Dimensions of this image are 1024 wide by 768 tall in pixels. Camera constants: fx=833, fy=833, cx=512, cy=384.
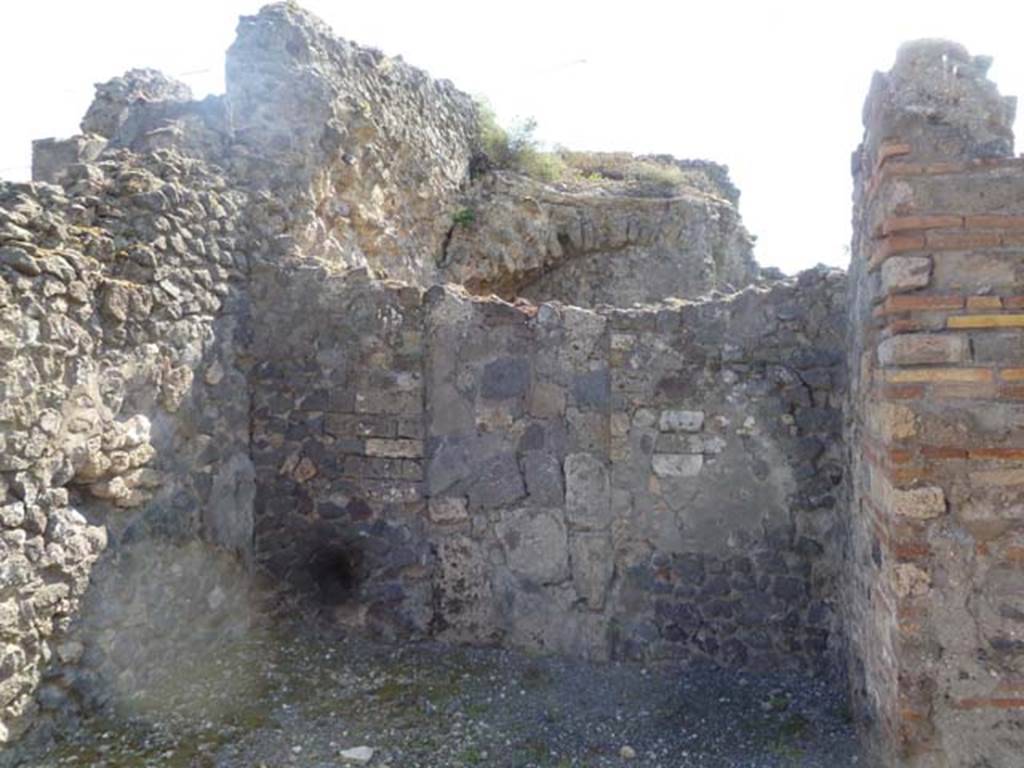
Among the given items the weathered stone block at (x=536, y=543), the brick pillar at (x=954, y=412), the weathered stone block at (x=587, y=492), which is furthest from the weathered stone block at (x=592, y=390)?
the brick pillar at (x=954, y=412)

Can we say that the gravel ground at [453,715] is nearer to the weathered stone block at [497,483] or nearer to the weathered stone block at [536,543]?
the weathered stone block at [536,543]

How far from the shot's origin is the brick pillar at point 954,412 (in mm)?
2738

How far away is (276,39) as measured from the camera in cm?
573

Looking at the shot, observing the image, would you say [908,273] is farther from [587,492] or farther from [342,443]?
[342,443]

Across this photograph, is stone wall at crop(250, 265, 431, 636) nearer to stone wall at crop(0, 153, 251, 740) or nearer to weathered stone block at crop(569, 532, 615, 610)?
stone wall at crop(0, 153, 251, 740)

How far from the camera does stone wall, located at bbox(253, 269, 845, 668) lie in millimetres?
4258

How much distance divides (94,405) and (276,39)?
322cm

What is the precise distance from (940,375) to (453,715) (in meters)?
2.56

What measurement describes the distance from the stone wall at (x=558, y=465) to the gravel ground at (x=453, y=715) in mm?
223

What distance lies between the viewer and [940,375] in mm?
2768

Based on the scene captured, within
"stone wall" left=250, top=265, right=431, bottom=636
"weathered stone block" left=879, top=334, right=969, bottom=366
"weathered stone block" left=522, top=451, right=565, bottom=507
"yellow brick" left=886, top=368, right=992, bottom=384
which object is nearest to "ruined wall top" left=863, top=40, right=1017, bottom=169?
"weathered stone block" left=879, top=334, right=969, bottom=366

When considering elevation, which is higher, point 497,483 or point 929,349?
point 929,349

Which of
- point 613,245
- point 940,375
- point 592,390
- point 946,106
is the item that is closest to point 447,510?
point 592,390

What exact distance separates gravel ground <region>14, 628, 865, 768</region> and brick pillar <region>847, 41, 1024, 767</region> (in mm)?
869
